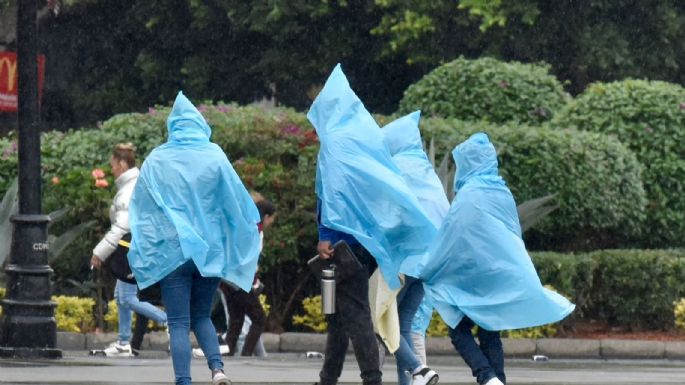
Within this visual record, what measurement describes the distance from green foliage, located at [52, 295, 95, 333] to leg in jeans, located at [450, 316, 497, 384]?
6.05 meters

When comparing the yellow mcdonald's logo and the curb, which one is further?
the yellow mcdonald's logo

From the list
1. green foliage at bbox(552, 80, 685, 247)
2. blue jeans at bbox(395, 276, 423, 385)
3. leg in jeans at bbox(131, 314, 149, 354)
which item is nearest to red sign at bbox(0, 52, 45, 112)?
green foliage at bbox(552, 80, 685, 247)

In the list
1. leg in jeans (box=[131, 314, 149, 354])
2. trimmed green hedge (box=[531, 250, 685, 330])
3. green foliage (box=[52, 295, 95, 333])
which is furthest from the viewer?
trimmed green hedge (box=[531, 250, 685, 330])

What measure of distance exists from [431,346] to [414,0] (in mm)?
10988

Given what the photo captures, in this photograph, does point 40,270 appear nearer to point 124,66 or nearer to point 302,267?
point 302,267

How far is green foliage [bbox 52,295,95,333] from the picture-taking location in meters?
16.0

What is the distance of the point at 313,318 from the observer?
55.1 feet

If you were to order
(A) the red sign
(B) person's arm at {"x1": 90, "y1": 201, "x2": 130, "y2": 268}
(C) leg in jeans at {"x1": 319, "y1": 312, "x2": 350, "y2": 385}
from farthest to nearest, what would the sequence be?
(A) the red sign
(B) person's arm at {"x1": 90, "y1": 201, "x2": 130, "y2": 268}
(C) leg in jeans at {"x1": 319, "y1": 312, "x2": 350, "y2": 385}

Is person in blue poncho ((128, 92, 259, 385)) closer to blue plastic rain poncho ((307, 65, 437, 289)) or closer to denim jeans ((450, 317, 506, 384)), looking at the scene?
blue plastic rain poncho ((307, 65, 437, 289))

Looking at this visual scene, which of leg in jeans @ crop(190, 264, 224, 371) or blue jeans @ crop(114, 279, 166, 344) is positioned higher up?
leg in jeans @ crop(190, 264, 224, 371)

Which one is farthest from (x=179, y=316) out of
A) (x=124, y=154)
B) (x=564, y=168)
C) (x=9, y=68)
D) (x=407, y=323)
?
(x=9, y=68)

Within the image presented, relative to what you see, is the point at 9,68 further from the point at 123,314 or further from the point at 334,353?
the point at 334,353

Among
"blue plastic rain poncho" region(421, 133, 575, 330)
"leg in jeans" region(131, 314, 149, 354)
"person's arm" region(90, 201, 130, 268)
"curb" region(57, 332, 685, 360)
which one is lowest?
"curb" region(57, 332, 685, 360)

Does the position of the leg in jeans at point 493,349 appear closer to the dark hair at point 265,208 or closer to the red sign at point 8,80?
the dark hair at point 265,208
